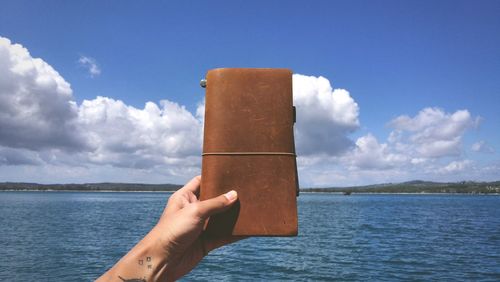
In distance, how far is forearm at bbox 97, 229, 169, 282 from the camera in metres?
2.85

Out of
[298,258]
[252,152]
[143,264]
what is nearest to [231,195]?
[252,152]

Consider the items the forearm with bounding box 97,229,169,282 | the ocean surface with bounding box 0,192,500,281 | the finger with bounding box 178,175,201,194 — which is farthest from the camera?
the ocean surface with bounding box 0,192,500,281

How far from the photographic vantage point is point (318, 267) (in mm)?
28156

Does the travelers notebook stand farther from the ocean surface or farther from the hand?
the ocean surface

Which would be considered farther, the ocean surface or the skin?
the ocean surface

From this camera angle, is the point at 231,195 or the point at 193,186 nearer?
the point at 231,195

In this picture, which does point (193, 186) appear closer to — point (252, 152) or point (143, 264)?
point (252, 152)

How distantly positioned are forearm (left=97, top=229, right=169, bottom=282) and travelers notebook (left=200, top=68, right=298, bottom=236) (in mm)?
438

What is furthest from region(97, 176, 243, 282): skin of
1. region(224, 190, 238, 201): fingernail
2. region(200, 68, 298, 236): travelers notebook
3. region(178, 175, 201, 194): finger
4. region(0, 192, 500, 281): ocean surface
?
region(0, 192, 500, 281): ocean surface

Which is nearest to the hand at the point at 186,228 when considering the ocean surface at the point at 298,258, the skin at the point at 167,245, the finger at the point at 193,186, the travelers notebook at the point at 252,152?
the skin at the point at 167,245

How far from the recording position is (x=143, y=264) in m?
2.89

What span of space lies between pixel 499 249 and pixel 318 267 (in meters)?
21.1

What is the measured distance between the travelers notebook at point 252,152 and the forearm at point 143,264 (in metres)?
0.44

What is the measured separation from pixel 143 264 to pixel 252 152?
1142 millimetres
